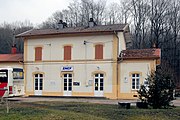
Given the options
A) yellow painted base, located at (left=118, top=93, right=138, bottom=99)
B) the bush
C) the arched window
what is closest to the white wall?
the arched window

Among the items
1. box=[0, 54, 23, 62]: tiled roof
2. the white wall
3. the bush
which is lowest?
the bush

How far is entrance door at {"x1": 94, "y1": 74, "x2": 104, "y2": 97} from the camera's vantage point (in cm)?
3241

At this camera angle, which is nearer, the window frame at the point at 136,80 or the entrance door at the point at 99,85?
the window frame at the point at 136,80

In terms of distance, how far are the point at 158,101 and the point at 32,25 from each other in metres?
62.5

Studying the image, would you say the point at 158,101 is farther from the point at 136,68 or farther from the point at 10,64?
the point at 10,64

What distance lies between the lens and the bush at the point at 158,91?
64.8ft

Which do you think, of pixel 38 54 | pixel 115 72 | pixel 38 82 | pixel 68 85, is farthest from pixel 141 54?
pixel 38 82

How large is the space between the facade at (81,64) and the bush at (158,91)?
1015cm

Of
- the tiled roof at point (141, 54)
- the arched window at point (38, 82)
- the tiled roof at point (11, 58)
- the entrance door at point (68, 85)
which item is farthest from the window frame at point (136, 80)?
the tiled roof at point (11, 58)

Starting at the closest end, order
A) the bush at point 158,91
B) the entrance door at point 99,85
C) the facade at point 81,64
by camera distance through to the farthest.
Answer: the bush at point 158,91 → the facade at point 81,64 → the entrance door at point 99,85

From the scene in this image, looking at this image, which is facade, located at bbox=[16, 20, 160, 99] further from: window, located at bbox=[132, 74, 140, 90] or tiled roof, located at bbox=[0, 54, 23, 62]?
tiled roof, located at bbox=[0, 54, 23, 62]

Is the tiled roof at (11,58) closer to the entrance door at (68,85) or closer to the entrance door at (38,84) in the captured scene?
the entrance door at (38,84)

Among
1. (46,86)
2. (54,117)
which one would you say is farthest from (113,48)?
(54,117)

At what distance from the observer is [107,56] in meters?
32.5
